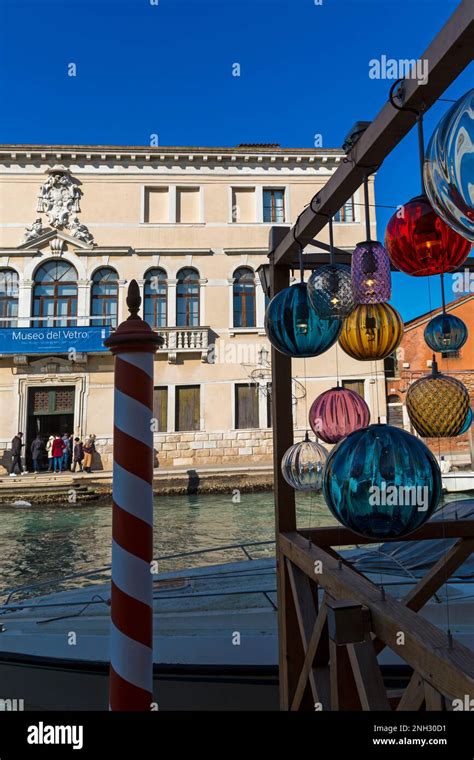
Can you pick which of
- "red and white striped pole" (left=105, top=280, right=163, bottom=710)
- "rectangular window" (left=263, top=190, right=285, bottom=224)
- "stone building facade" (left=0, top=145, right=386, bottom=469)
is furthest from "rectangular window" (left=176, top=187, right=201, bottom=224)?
"red and white striped pole" (left=105, top=280, right=163, bottom=710)

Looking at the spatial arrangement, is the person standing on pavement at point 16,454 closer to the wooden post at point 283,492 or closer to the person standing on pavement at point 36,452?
the person standing on pavement at point 36,452

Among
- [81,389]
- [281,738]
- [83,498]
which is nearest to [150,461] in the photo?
[281,738]

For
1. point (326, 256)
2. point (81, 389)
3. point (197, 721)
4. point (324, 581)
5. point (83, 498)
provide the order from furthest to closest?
1. point (81, 389)
2. point (83, 498)
3. point (326, 256)
4. point (197, 721)
5. point (324, 581)

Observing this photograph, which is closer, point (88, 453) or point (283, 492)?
point (283, 492)

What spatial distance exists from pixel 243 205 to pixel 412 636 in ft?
53.7

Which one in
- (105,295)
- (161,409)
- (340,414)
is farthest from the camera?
(105,295)

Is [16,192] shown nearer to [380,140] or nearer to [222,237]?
[222,237]

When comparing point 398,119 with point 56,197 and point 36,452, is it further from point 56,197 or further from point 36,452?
point 56,197

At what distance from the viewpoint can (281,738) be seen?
73.6 inches

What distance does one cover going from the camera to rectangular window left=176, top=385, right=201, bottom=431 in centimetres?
1525

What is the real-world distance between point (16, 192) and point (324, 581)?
55.1ft

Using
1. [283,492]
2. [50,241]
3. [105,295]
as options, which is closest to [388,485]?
[283,492]

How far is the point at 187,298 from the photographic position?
1589 centimetres

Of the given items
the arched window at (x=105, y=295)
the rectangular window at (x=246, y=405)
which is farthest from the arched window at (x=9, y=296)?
the rectangular window at (x=246, y=405)
